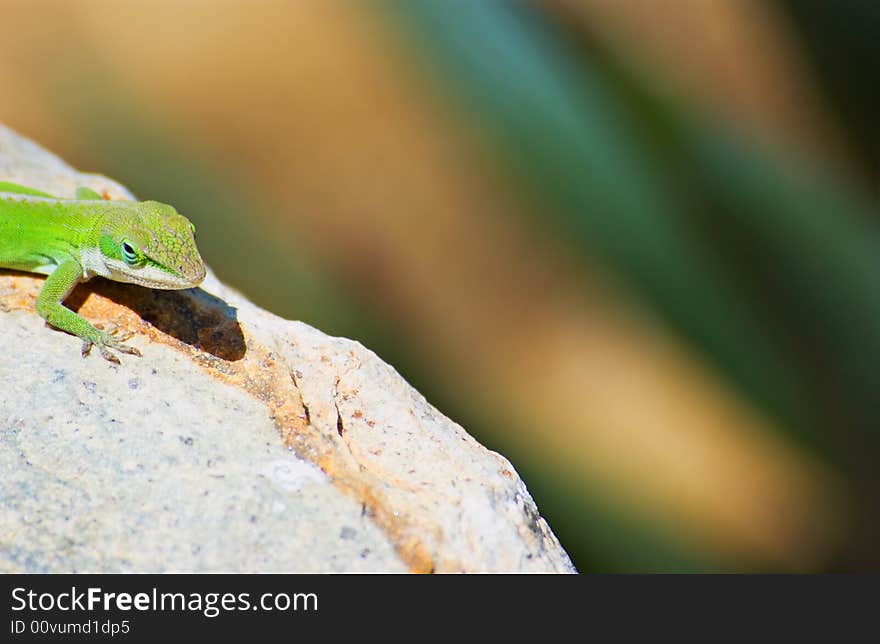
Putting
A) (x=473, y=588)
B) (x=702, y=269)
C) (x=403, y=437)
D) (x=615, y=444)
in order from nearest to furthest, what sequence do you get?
(x=473, y=588)
(x=403, y=437)
(x=702, y=269)
(x=615, y=444)

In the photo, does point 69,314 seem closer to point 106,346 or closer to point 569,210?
point 106,346

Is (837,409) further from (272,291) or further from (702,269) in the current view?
(272,291)

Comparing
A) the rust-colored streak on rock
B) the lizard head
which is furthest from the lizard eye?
the rust-colored streak on rock

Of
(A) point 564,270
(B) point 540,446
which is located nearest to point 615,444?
(B) point 540,446

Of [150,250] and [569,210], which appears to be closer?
[150,250]

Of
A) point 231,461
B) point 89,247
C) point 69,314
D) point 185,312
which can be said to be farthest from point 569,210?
point 231,461

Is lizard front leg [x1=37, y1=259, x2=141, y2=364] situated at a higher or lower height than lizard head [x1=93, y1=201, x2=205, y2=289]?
lower

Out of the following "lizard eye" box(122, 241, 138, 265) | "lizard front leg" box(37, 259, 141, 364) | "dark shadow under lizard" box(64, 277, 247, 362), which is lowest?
"lizard front leg" box(37, 259, 141, 364)

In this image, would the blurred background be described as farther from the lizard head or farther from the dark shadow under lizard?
the lizard head
